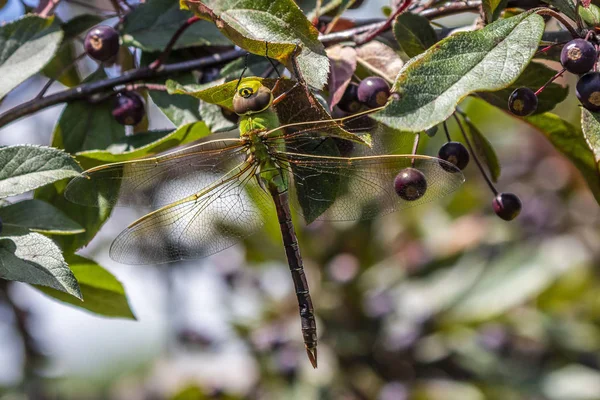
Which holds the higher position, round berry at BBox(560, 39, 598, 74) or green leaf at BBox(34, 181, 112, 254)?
round berry at BBox(560, 39, 598, 74)

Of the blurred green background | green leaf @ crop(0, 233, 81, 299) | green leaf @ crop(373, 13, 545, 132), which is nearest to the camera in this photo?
green leaf @ crop(373, 13, 545, 132)

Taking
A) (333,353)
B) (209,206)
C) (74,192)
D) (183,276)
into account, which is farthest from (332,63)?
(183,276)

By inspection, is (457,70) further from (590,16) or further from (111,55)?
(111,55)

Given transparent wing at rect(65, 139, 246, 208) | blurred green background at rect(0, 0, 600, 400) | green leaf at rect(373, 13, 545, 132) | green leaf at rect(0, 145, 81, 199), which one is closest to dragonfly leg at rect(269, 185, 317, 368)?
transparent wing at rect(65, 139, 246, 208)

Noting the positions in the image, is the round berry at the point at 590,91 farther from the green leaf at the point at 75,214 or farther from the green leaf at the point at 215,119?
the green leaf at the point at 75,214

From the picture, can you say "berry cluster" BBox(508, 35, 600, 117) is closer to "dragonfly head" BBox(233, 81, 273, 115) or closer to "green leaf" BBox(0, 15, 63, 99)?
"dragonfly head" BBox(233, 81, 273, 115)

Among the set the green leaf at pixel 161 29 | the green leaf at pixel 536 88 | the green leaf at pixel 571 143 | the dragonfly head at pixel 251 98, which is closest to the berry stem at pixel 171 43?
the green leaf at pixel 161 29

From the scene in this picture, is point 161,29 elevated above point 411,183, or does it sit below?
above

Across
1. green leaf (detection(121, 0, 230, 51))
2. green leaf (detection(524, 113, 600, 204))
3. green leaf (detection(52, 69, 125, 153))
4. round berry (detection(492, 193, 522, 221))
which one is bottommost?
round berry (detection(492, 193, 522, 221))

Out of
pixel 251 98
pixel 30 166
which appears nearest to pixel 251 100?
pixel 251 98
